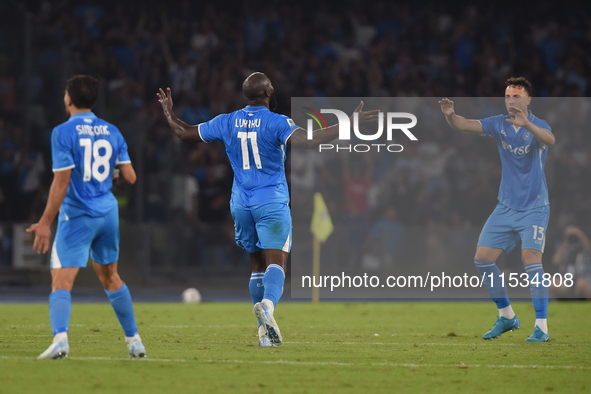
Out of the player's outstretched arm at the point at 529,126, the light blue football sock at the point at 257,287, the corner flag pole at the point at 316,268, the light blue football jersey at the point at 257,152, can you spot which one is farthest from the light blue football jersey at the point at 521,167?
the corner flag pole at the point at 316,268

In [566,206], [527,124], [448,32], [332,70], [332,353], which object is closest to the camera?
[332,353]

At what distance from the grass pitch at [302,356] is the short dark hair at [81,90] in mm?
1860

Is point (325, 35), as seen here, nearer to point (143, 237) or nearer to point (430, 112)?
point (430, 112)

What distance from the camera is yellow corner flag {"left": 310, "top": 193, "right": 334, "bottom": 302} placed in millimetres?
14562

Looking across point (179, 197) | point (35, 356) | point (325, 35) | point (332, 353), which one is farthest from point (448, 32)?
point (35, 356)

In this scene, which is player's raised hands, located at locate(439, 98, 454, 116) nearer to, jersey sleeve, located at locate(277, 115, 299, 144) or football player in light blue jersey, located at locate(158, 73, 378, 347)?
football player in light blue jersey, located at locate(158, 73, 378, 347)

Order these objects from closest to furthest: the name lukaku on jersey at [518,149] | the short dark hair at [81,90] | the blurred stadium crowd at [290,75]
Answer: the short dark hair at [81,90]
the name lukaku on jersey at [518,149]
the blurred stadium crowd at [290,75]

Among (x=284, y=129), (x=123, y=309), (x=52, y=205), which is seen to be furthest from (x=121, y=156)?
(x=284, y=129)

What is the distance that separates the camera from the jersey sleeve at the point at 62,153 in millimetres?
5648

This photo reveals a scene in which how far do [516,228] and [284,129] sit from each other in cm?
287

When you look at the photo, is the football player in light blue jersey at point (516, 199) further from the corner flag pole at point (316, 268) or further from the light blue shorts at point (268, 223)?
the corner flag pole at point (316, 268)

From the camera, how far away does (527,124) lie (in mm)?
8156

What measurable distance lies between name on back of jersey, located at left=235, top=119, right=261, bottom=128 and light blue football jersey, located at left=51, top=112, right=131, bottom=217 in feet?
5.21

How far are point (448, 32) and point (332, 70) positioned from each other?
134 inches
